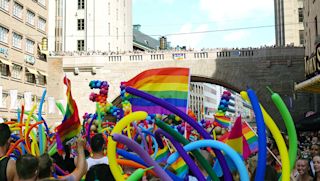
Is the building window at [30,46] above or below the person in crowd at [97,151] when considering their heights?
above

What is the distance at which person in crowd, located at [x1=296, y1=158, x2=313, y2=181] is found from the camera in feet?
19.5

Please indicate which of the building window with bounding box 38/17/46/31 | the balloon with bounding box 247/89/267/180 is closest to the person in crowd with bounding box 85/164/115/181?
the balloon with bounding box 247/89/267/180

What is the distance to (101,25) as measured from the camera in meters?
53.2

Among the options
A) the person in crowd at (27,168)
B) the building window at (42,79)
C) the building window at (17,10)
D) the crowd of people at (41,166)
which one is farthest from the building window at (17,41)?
the person in crowd at (27,168)

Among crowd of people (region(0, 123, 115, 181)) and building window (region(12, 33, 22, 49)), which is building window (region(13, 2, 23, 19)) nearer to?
building window (region(12, 33, 22, 49))

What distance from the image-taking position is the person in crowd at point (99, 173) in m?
4.96

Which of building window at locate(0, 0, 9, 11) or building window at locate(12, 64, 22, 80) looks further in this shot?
building window at locate(12, 64, 22, 80)

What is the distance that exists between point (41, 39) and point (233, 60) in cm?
1661

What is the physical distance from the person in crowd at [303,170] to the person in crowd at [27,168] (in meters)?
3.42

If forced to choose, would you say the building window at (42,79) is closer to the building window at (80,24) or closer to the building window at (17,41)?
the building window at (17,41)

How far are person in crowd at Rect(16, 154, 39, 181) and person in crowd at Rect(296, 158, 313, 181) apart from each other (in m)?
3.42

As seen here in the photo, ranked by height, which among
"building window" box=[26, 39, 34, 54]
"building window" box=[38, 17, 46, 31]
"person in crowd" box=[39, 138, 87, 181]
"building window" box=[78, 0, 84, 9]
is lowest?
"person in crowd" box=[39, 138, 87, 181]

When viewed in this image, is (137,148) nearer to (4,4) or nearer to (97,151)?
(97,151)

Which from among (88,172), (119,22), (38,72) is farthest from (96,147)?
(119,22)
